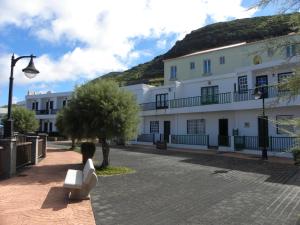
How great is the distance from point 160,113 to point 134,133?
18.1m

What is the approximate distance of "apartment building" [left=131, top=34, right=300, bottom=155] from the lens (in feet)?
77.7

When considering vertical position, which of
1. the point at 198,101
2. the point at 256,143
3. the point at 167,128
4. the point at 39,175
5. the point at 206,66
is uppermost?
the point at 206,66

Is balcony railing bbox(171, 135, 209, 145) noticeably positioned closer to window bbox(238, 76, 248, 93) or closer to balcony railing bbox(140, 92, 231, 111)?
balcony railing bbox(140, 92, 231, 111)

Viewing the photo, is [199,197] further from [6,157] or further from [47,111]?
[47,111]

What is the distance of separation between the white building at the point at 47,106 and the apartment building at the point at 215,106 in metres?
21.2

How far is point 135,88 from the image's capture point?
37.0m

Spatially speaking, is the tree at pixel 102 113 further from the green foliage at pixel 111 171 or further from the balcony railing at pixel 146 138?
the balcony railing at pixel 146 138

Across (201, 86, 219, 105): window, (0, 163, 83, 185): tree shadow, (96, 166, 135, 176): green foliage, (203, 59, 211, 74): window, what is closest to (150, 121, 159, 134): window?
(201, 86, 219, 105): window

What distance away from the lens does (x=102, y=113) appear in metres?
14.2

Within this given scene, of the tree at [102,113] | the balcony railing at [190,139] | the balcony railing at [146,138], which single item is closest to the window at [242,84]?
the balcony railing at [190,139]

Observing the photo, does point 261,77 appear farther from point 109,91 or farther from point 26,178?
point 26,178

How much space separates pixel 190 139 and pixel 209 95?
453cm

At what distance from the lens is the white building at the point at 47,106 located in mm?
54500

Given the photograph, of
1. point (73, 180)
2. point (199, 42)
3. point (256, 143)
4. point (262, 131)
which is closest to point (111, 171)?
point (73, 180)
